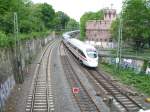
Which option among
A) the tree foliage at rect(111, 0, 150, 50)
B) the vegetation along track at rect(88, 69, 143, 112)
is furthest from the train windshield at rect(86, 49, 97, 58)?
the tree foliage at rect(111, 0, 150, 50)

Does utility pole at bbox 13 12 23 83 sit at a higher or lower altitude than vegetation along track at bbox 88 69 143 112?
higher

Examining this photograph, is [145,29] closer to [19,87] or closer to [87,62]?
[87,62]

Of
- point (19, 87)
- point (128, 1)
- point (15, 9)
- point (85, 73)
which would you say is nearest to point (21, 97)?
point (19, 87)

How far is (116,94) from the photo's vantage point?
28.4 meters

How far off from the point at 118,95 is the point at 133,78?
302 inches

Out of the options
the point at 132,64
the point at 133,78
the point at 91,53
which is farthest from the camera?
the point at 132,64

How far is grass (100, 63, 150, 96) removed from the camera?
30969 mm

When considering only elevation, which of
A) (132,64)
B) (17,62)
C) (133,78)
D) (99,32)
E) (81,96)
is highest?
(99,32)

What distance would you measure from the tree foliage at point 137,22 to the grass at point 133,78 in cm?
1881

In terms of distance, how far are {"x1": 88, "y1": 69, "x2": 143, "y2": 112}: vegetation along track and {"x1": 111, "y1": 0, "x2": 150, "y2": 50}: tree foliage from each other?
946 inches

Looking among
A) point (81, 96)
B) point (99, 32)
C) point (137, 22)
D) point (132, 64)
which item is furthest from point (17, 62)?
point (99, 32)

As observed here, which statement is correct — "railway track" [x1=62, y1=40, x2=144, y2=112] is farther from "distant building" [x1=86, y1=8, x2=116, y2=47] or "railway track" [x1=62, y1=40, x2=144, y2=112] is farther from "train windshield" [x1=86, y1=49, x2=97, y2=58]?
"distant building" [x1=86, y1=8, x2=116, y2=47]

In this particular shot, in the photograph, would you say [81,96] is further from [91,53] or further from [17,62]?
[91,53]

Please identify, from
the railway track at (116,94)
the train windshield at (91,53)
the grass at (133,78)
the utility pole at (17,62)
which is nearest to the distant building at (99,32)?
the train windshield at (91,53)
